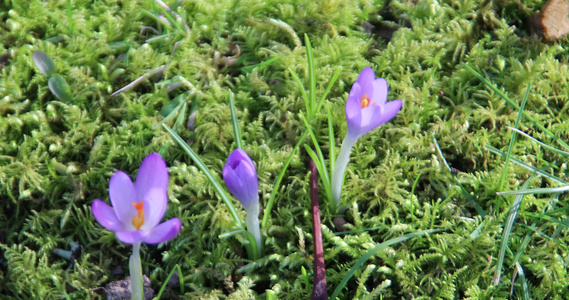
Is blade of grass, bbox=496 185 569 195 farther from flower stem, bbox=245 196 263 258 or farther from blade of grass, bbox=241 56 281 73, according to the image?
blade of grass, bbox=241 56 281 73

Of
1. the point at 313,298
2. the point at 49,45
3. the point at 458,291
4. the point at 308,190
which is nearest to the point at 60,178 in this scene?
the point at 49,45

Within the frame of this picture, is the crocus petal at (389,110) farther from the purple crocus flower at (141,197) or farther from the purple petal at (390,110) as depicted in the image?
the purple crocus flower at (141,197)

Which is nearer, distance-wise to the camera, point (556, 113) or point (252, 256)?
point (252, 256)

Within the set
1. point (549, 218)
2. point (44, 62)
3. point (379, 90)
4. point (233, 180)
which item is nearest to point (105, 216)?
point (233, 180)

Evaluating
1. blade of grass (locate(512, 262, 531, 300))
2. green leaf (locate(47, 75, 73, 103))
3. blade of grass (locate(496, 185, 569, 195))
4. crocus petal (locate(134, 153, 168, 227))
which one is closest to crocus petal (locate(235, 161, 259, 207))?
crocus petal (locate(134, 153, 168, 227))

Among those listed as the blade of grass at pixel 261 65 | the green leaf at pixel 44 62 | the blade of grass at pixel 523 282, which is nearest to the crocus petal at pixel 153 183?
the blade of grass at pixel 261 65

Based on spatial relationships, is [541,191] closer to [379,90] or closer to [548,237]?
A: [548,237]

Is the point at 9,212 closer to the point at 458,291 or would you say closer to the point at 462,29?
the point at 458,291
